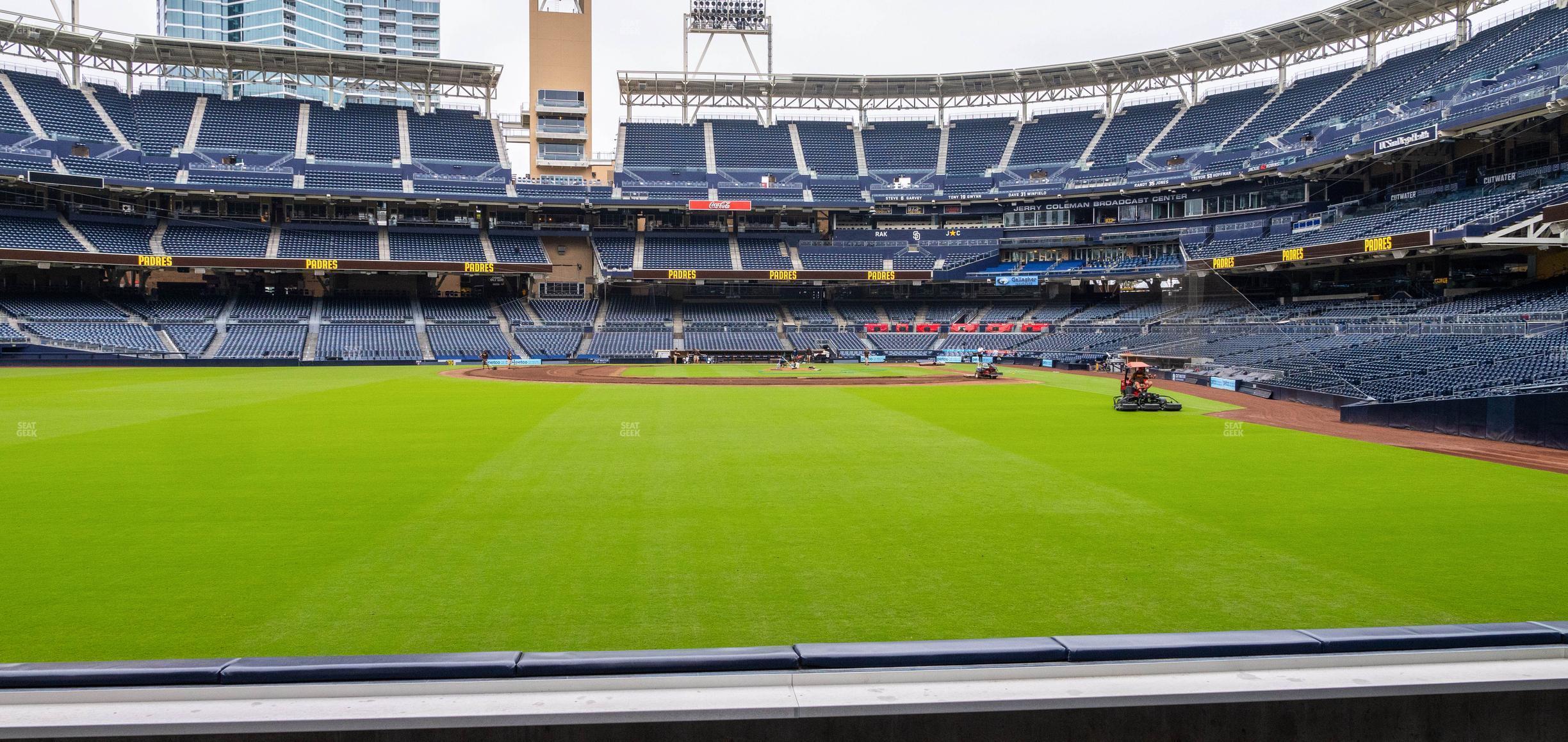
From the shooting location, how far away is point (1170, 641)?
16.2ft

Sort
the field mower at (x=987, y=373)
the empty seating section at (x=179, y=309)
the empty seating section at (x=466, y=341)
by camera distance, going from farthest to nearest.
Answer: the empty seating section at (x=466, y=341) < the empty seating section at (x=179, y=309) < the field mower at (x=987, y=373)

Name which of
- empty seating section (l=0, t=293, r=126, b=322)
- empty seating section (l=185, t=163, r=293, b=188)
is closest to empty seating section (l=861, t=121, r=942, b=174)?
empty seating section (l=185, t=163, r=293, b=188)

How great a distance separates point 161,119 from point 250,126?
21.0 ft

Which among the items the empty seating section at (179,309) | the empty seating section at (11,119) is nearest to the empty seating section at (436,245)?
the empty seating section at (179,309)

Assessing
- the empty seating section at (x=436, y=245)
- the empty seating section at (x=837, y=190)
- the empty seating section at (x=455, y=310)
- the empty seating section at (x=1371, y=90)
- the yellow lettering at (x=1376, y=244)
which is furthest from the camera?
the empty seating section at (x=837, y=190)

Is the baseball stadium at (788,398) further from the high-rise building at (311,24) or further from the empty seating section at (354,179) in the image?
the high-rise building at (311,24)

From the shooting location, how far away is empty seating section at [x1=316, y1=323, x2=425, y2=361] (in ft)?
204

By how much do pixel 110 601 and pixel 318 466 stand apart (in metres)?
8.09

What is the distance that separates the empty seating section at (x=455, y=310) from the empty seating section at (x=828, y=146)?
1307 inches

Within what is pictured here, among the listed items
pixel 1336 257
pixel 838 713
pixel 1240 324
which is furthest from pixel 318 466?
pixel 1336 257

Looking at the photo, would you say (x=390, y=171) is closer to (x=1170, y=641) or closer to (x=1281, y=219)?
(x=1281, y=219)

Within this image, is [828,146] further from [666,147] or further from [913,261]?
[913,261]

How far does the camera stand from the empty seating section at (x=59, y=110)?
65.0 meters

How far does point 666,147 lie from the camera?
82.3 m
